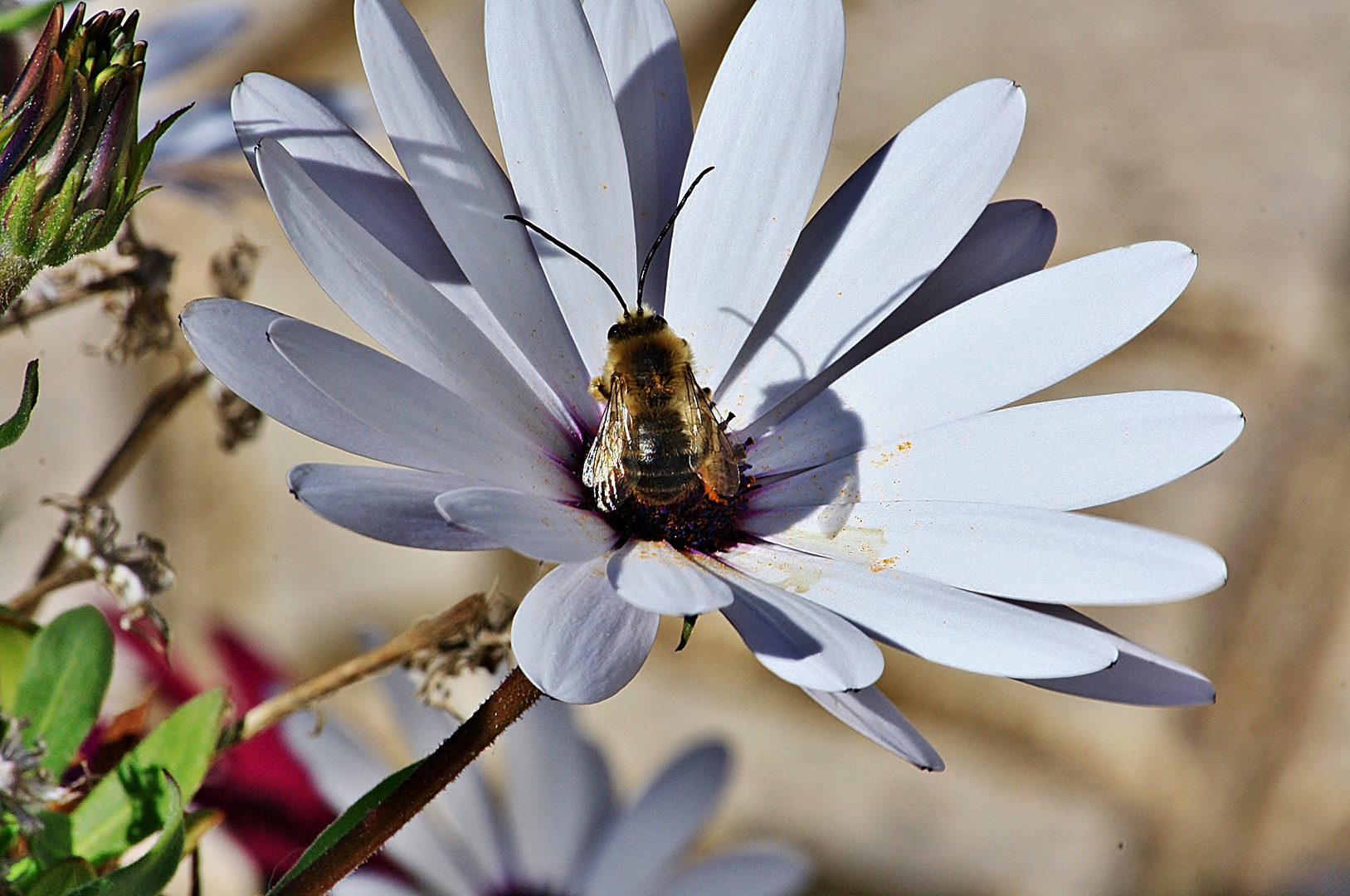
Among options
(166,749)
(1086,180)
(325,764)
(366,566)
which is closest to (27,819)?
(166,749)

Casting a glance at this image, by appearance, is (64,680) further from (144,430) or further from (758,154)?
(758,154)

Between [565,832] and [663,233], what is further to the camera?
[565,832]

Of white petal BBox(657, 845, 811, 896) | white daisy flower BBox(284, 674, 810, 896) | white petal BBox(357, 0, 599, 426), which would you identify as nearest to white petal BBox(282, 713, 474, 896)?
white daisy flower BBox(284, 674, 810, 896)

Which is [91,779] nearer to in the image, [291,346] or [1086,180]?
[291,346]

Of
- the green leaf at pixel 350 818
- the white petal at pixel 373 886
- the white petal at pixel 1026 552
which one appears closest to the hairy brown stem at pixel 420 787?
the green leaf at pixel 350 818

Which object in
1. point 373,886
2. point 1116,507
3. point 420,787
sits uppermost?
point 1116,507

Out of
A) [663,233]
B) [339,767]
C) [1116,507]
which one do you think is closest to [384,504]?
[663,233]

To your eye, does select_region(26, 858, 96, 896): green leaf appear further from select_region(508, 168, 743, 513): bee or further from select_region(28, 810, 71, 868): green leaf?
select_region(508, 168, 743, 513): bee
